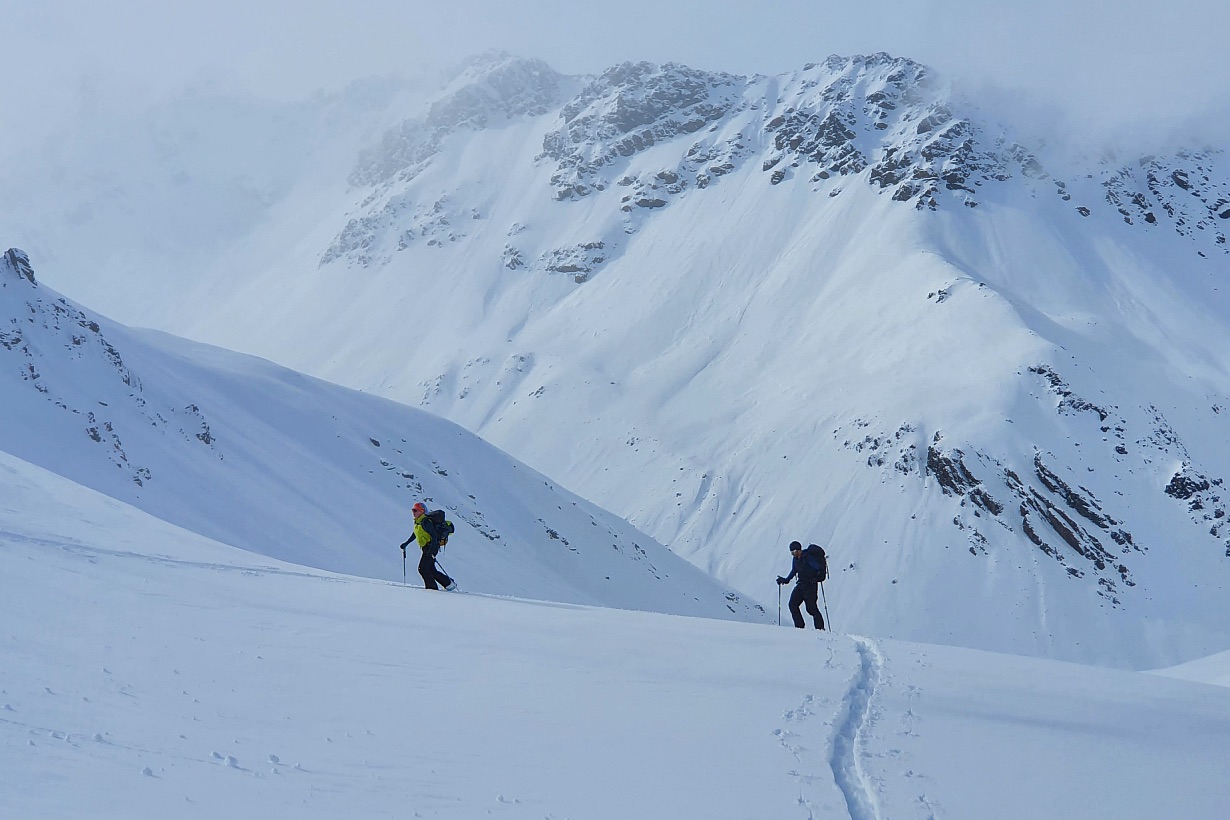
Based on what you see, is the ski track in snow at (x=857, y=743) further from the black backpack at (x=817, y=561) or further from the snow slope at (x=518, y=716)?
the black backpack at (x=817, y=561)

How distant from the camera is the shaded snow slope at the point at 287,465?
104ft

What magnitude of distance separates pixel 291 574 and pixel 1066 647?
234ft

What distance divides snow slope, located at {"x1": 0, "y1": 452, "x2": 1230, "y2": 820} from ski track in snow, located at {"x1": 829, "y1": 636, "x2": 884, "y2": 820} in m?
0.04

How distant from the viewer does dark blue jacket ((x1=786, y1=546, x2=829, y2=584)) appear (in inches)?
669

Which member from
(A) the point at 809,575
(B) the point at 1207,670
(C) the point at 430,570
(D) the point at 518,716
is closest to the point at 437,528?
(C) the point at 430,570

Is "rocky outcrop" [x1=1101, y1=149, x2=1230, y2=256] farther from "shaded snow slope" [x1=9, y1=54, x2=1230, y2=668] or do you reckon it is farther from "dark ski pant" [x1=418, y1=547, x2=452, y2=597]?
"dark ski pant" [x1=418, y1=547, x2=452, y2=597]

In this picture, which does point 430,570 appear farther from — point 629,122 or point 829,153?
point 629,122

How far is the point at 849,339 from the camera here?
108688mm

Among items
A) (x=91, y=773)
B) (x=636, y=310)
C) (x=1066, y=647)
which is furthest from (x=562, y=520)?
(x=636, y=310)

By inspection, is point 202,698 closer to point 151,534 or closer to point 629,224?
point 151,534

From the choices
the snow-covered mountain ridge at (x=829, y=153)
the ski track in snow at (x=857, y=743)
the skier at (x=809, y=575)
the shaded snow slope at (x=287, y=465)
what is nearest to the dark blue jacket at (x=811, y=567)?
the skier at (x=809, y=575)

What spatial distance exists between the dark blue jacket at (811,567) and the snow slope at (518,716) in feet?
9.86

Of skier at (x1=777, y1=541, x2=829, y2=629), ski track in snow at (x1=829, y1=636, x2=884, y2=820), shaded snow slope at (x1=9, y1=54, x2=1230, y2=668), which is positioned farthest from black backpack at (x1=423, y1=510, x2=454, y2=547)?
shaded snow slope at (x1=9, y1=54, x2=1230, y2=668)

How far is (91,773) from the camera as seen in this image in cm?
677
